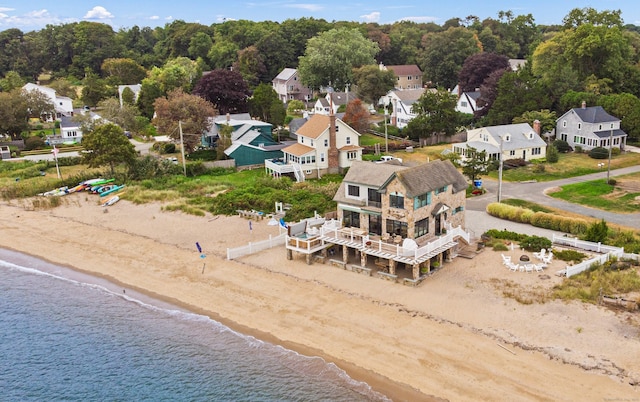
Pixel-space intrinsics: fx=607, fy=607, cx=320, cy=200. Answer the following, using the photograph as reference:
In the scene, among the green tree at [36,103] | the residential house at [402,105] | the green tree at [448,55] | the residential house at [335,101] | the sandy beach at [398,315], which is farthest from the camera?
the green tree at [448,55]

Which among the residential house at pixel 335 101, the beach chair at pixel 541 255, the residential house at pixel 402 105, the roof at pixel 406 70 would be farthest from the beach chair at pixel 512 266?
the roof at pixel 406 70

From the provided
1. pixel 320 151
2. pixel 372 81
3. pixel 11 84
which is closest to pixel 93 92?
pixel 11 84

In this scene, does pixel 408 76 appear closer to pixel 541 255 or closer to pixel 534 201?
pixel 534 201

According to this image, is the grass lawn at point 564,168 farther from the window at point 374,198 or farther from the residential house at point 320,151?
the window at point 374,198

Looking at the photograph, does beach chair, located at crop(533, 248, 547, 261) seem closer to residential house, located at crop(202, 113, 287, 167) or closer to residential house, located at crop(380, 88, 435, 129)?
residential house, located at crop(202, 113, 287, 167)

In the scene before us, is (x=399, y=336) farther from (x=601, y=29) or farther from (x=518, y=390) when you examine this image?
(x=601, y=29)
